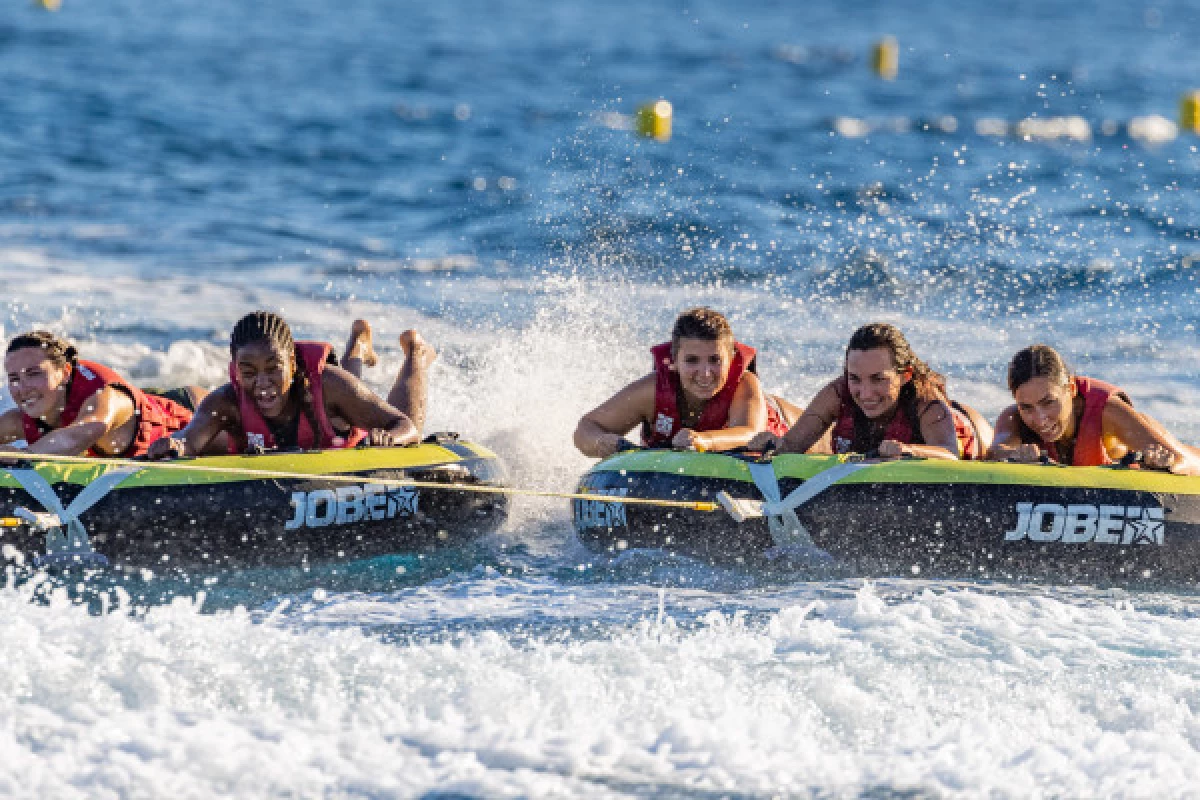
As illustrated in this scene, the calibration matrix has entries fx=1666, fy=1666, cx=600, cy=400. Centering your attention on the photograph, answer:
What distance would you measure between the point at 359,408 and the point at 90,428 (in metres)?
1.12

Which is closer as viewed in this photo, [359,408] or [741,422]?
[359,408]

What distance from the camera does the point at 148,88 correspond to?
75.4ft

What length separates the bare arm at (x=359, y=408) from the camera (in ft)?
23.4

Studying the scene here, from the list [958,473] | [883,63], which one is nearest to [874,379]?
[958,473]

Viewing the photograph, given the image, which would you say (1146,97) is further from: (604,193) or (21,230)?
(21,230)

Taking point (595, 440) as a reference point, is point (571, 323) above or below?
above

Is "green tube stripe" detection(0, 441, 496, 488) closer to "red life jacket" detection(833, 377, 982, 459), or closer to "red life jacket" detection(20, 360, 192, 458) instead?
"red life jacket" detection(20, 360, 192, 458)

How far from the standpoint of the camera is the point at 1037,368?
6754mm

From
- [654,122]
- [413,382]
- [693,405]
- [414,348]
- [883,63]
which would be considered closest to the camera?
[693,405]

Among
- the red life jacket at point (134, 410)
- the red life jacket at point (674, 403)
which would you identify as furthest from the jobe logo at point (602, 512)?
the red life jacket at point (134, 410)

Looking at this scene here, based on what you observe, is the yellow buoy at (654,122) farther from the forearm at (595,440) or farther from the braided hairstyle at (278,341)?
the braided hairstyle at (278,341)

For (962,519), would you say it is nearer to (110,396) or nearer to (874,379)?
(874,379)

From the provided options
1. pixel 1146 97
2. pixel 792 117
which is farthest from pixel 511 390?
pixel 1146 97

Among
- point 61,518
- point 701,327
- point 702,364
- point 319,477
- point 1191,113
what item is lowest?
point 61,518
